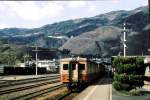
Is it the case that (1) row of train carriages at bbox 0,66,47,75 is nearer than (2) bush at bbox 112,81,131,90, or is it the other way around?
(2) bush at bbox 112,81,131,90

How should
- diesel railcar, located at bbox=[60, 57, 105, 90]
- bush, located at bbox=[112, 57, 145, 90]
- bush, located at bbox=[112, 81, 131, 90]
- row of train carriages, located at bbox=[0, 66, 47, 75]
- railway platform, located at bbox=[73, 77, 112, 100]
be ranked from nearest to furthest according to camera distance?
railway platform, located at bbox=[73, 77, 112, 100]
bush, located at bbox=[112, 57, 145, 90]
bush, located at bbox=[112, 81, 131, 90]
diesel railcar, located at bbox=[60, 57, 105, 90]
row of train carriages, located at bbox=[0, 66, 47, 75]

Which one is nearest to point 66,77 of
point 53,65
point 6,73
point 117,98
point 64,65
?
point 64,65

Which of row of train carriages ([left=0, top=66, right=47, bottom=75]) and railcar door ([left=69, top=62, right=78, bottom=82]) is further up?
row of train carriages ([left=0, top=66, right=47, bottom=75])

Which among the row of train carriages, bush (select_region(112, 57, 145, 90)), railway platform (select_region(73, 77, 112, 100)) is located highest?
the row of train carriages

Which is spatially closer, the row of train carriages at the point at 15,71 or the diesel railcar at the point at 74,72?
the diesel railcar at the point at 74,72

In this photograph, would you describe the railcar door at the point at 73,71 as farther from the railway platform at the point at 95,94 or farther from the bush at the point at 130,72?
the bush at the point at 130,72

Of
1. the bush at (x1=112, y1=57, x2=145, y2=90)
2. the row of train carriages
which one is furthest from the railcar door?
the row of train carriages

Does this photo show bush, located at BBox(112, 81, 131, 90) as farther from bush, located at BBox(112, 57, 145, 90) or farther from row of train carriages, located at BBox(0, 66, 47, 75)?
row of train carriages, located at BBox(0, 66, 47, 75)

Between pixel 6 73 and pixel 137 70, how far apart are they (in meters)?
69.5

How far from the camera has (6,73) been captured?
9631 centimetres

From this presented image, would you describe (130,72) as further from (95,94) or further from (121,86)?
(95,94)

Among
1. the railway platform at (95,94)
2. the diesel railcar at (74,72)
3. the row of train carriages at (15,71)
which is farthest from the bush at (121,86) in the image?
the row of train carriages at (15,71)

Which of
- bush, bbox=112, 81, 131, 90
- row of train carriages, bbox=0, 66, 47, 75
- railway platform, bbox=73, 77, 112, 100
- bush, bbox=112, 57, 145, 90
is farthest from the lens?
row of train carriages, bbox=0, 66, 47, 75

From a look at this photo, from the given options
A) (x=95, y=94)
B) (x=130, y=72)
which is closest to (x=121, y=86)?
(x=130, y=72)
